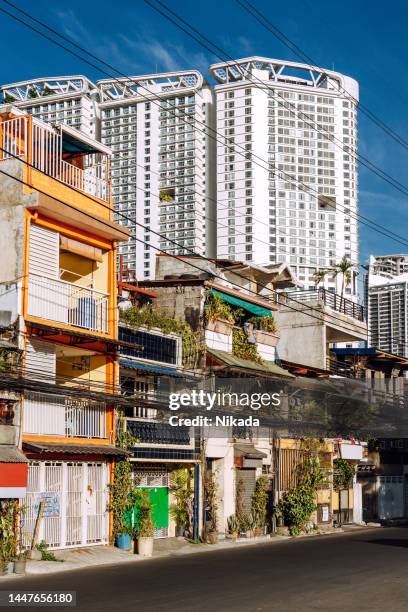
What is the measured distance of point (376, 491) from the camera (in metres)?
58.7

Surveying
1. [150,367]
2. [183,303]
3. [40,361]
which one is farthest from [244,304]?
[40,361]

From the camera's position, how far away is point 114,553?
3072cm

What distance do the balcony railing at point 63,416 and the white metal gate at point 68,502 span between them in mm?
921

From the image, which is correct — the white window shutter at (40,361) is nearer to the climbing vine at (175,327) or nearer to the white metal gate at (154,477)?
the climbing vine at (175,327)

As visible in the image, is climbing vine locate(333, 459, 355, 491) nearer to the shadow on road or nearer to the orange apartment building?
the shadow on road

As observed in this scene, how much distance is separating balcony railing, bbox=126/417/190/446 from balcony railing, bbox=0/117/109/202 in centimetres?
786

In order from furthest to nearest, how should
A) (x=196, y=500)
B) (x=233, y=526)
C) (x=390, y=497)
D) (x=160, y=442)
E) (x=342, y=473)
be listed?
(x=390, y=497), (x=342, y=473), (x=233, y=526), (x=196, y=500), (x=160, y=442)

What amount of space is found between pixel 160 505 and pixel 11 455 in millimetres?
10724

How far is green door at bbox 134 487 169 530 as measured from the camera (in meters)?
36.1

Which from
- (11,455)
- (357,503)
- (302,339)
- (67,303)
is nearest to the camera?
(11,455)

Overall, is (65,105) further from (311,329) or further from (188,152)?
(311,329)

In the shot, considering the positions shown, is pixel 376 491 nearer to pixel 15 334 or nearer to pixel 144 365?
pixel 144 365

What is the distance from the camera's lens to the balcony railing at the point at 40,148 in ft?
100

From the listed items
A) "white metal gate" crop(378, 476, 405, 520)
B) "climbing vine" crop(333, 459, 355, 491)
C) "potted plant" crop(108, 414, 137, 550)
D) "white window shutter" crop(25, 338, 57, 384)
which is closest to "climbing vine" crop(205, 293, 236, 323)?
"potted plant" crop(108, 414, 137, 550)
